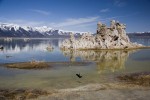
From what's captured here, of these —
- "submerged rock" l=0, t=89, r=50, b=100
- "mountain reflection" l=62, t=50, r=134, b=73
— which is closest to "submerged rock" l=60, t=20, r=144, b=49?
"mountain reflection" l=62, t=50, r=134, b=73

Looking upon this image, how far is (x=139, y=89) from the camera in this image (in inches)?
985

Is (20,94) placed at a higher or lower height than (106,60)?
lower

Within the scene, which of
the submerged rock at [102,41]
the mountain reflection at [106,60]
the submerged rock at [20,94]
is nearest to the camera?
the submerged rock at [20,94]

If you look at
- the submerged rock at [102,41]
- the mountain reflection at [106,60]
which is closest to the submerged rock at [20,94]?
the mountain reflection at [106,60]

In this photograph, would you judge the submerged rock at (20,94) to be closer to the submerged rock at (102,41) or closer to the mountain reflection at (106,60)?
the mountain reflection at (106,60)

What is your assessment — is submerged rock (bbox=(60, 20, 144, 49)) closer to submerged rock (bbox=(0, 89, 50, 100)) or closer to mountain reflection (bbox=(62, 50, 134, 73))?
mountain reflection (bbox=(62, 50, 134, 73))

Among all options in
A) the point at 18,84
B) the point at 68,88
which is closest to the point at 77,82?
the point at 68,88

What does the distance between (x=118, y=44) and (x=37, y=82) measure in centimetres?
6848

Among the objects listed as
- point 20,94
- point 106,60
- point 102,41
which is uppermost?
point 102,41

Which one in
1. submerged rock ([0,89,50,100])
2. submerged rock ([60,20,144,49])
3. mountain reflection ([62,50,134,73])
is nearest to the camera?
submerged rock ([0,89,50,100])

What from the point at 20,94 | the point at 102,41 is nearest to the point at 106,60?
the point at 20,94

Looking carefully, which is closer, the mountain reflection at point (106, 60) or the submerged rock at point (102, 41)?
the mountain reflection at point (106, 60)

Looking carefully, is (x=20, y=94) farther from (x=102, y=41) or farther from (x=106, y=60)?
(x=102, y=41)

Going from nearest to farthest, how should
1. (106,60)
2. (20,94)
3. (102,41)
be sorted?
(20,94)
(106,60)
(102,41)
